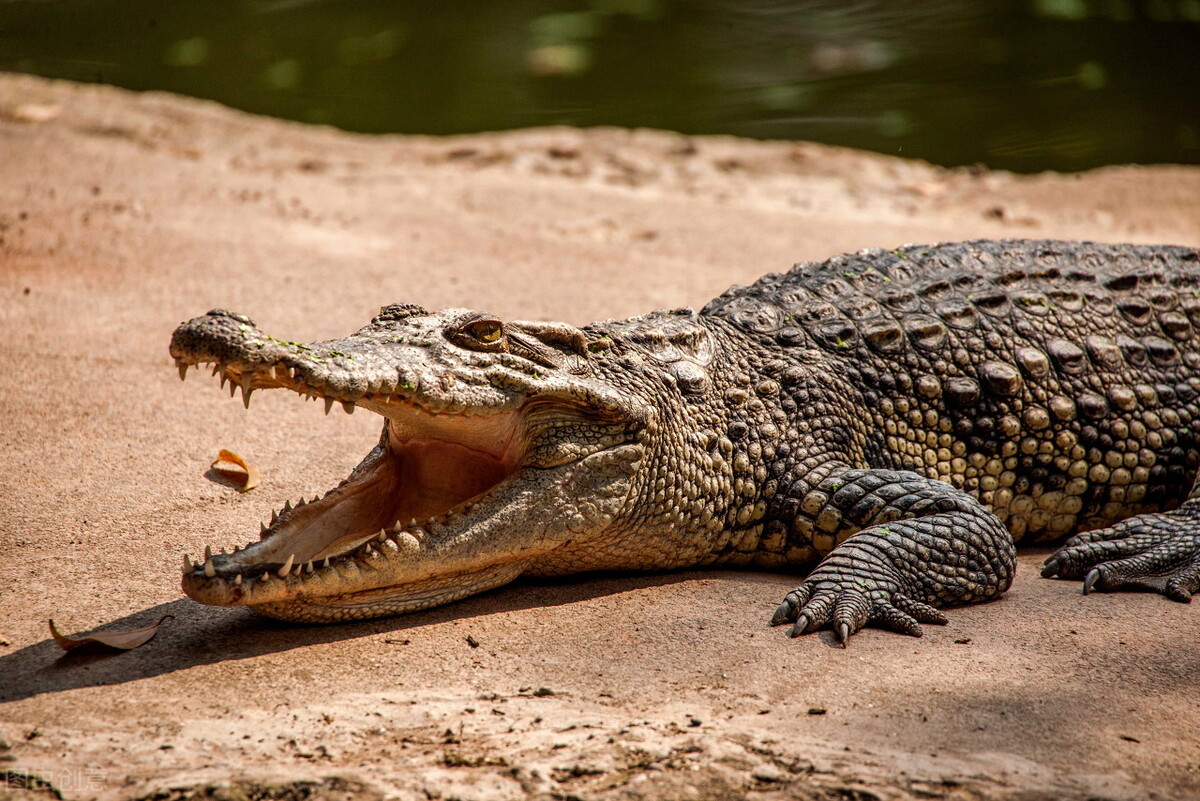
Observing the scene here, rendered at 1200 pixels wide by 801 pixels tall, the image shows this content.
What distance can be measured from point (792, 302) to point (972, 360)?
0.82 meters

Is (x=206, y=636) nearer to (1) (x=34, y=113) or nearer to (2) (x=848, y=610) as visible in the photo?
Answer: (2) (x=848, y=610)

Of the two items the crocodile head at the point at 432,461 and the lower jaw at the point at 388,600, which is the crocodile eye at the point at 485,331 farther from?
the lower jaw at the point at 388,600

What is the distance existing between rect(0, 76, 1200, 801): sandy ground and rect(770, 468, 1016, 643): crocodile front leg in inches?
3.5

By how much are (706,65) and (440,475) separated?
1276 cm

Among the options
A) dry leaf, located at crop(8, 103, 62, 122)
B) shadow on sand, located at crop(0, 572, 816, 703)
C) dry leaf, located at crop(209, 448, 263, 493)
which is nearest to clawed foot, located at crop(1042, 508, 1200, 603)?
shadow on sand, located at crop(0, 572, 816, 703)

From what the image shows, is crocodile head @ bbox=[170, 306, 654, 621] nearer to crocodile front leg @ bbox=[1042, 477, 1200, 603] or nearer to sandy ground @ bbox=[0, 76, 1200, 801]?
sandy ground @ bbox=[0, 76, 1200, 801]

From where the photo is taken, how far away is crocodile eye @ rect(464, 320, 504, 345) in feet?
11.8

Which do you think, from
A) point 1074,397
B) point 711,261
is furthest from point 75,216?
point 1074,397

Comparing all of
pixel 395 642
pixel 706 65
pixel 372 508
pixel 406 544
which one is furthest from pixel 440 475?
pixel 706 65

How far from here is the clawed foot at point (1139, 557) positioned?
3.93 m

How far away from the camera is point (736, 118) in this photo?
45.4ft

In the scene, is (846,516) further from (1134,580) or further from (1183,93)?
(1183,93)

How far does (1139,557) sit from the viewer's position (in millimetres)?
4059

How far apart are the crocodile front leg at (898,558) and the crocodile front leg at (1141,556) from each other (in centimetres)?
40
